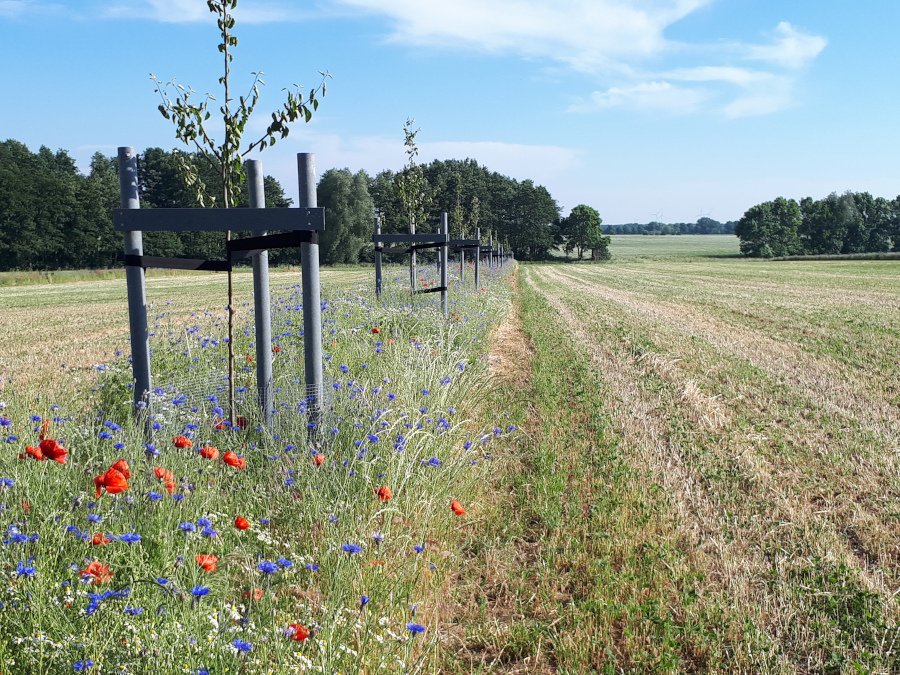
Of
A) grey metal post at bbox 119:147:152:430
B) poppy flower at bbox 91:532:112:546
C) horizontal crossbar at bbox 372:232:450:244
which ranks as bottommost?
poppy flower at bbox 91:532:112:546

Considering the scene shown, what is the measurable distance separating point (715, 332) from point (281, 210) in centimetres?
1099

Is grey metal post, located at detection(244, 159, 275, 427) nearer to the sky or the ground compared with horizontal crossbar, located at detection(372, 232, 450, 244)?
nearer to the ground

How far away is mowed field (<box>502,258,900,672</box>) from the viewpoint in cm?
281

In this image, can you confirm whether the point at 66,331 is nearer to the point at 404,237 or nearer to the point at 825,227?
the point at 404,237

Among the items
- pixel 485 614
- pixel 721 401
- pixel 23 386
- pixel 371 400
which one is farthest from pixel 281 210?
pixel 23 386

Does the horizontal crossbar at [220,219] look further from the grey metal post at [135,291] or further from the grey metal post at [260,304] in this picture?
the grey metal post at [260,304]

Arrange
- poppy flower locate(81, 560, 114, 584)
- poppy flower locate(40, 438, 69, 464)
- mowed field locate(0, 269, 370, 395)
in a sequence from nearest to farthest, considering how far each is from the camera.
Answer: poppy flower locate(81, 560, 114, 584)
poppy flower locate(40, 438, 69, 464)
mowed field locate(0, 269, 370, 395)

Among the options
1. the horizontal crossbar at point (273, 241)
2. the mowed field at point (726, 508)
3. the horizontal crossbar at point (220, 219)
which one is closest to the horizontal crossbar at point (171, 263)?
the horizontal crossbar at point (273, 241)

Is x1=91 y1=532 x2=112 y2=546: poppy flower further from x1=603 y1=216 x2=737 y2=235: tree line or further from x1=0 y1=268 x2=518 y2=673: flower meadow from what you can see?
x1=603 y1=216 x2=737 y2=235: tree line

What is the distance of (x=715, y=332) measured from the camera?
12.9m

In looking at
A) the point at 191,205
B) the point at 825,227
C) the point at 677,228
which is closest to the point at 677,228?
the point at 677,228

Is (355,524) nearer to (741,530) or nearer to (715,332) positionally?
(741,530)

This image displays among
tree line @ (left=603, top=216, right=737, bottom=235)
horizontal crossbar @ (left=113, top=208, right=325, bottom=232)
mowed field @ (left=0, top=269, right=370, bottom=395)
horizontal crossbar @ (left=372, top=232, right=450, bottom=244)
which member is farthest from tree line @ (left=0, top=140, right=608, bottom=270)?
tree line @ (left=603, top=216, right=737, bottom=235)

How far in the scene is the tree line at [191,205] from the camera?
5019cm
